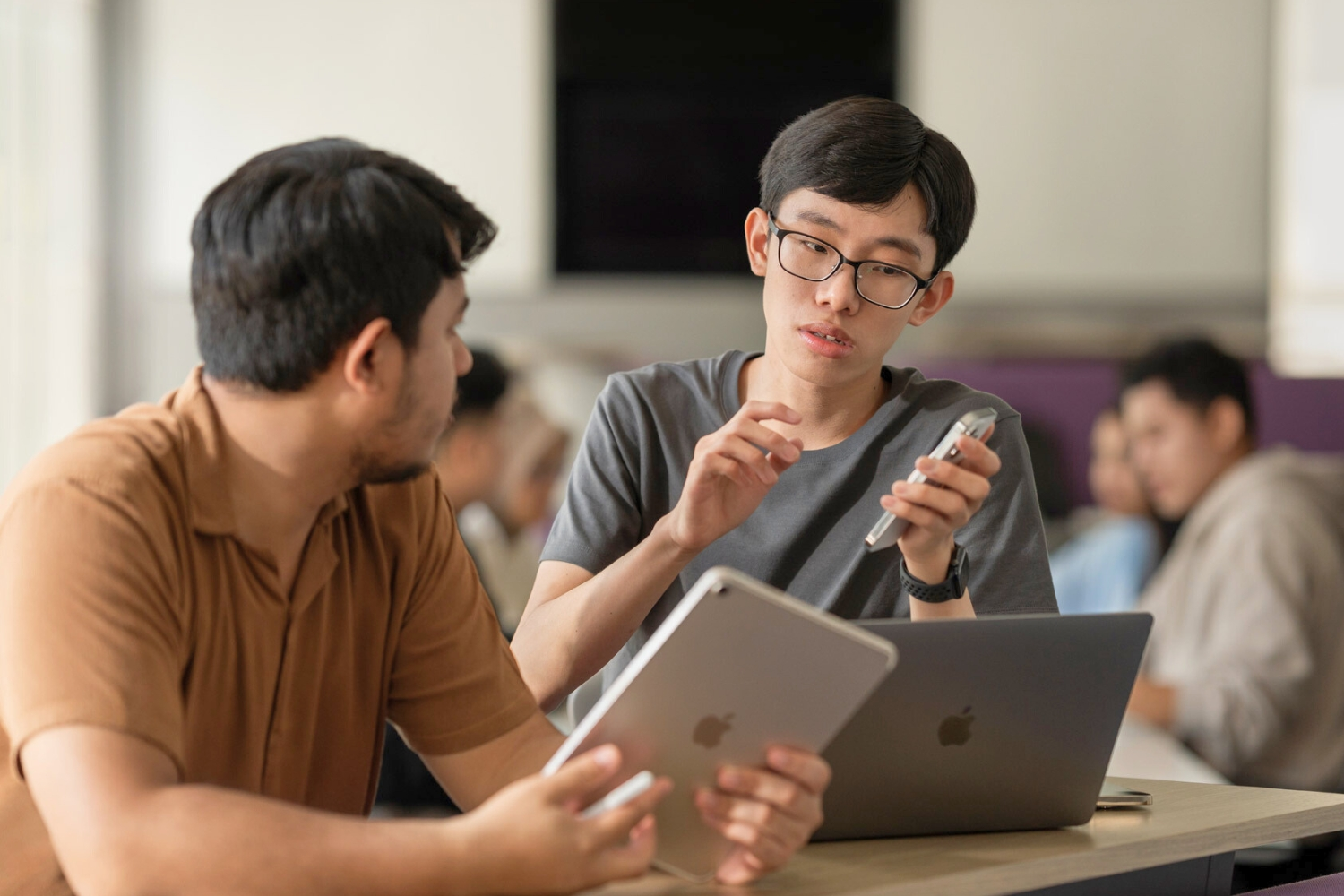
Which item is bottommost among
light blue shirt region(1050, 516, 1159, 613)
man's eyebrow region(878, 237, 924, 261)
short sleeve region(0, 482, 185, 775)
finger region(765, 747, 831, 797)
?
light blue shirt region(1050, 516, 1159, 613)

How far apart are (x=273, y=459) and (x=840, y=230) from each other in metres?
0.64

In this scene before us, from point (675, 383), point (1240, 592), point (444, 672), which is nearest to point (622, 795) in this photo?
point (444, 672)

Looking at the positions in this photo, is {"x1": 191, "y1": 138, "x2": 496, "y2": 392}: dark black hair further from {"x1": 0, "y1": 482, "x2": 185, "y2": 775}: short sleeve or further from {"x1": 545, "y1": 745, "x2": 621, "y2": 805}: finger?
{"x1": 545, "y1": 745, "x2": 621, "y2": 805}: finger

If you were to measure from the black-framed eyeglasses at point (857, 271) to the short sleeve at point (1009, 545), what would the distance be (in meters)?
0.19

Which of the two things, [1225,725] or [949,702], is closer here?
[949,702]

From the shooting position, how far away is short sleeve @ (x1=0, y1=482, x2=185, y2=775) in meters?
0.83

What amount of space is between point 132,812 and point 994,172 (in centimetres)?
399

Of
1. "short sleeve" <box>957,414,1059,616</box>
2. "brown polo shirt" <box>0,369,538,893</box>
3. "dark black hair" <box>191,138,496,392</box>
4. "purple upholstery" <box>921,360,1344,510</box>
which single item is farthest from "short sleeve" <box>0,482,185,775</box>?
"purple upholstery" <box>921,360,1344,510</box>

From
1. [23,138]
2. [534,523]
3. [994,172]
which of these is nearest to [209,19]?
[23,138]

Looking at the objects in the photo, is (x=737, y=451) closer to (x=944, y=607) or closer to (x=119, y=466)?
(x=944, y=607)

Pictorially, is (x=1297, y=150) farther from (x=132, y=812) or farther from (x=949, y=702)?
(x=132, y=812)

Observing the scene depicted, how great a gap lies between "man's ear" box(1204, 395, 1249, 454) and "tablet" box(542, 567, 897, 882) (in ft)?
7.72

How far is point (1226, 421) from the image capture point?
2.98 meters

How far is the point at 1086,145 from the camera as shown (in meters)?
4.39
